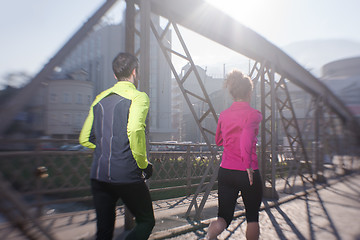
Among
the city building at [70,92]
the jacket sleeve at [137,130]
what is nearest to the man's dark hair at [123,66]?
the jacket sleeve at [137,130]

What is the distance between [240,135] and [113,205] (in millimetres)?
1283

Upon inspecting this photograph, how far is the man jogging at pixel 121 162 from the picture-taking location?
175 cm

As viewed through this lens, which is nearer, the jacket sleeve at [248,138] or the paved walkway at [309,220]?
the jacket sleeve at [248,138]

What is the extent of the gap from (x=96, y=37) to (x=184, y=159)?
5118 mm

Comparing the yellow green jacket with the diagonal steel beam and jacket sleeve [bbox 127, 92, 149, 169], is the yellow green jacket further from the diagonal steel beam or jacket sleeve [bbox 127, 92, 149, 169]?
the diagonal steel beam

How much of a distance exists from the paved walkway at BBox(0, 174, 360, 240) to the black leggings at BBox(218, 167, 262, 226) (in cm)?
120

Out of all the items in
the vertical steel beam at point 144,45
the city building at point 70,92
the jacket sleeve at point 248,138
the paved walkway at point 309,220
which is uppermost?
the vertical steel beam at point 144,45

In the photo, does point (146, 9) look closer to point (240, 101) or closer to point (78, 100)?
point (78, 100)

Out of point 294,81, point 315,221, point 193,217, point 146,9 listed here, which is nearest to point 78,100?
point 146,9

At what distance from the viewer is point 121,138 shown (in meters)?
1.78

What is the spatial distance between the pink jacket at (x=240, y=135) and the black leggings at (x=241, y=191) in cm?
7

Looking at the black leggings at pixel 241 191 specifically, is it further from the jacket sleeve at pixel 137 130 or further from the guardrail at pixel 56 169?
the guardrail at pixel 56 169

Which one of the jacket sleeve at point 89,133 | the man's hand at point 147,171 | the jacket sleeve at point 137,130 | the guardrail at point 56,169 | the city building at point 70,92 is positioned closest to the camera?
the jacket sleeve at point 137,130

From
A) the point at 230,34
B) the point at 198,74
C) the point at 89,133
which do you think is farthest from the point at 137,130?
the point at 230,34
